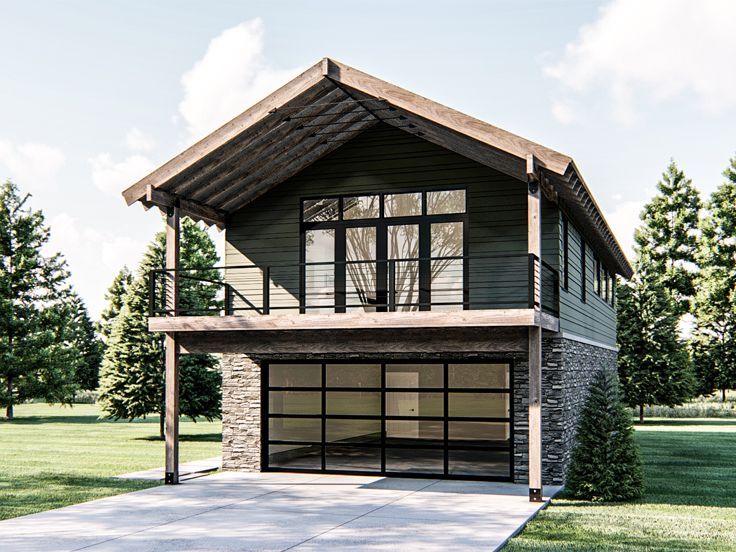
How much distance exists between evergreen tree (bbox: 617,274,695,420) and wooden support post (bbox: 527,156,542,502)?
2341 centimetres

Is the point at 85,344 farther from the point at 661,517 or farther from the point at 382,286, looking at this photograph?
the point at 661,517

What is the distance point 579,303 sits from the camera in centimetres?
1817

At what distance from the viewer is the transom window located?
1611 centimetres

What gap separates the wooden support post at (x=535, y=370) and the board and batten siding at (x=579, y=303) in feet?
7.15

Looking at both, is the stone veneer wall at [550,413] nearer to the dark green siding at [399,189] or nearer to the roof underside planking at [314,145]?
the dark green siding at [399,189]

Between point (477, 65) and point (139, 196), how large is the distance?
921 centimetres

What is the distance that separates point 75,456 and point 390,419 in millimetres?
9032

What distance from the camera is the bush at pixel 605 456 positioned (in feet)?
45.1


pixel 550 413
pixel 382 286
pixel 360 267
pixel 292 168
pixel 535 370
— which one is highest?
pixel 292 168

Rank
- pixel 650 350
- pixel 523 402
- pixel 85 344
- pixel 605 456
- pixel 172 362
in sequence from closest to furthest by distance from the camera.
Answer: pixel 605 456
pixel 523 402
pixel 172 362
pixel 650 350
pixel 85 344

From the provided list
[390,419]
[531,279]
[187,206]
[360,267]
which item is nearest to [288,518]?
[390,419]

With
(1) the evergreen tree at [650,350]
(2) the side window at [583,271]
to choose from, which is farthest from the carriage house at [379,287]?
(1) the evergreen tree at [650,350]

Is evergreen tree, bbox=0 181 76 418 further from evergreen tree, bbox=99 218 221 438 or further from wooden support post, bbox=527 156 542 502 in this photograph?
wooden support post, bbox=527 156 542 502

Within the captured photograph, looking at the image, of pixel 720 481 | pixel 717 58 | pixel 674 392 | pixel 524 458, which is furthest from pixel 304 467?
pixel 717 58
